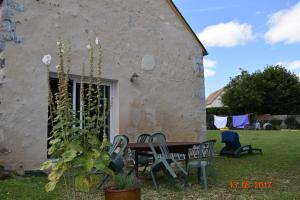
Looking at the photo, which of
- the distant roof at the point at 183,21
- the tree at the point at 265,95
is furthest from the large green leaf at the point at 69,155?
the tree at the point at 265,95

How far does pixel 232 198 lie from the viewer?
614 cm

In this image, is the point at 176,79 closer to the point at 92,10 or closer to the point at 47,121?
the point at 92,10

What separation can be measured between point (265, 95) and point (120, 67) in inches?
1425

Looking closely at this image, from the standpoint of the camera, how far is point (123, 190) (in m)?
4.70

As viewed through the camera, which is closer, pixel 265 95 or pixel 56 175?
pixel 56 175

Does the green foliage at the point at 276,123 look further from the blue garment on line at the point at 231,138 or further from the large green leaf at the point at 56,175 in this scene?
the large green leaf at the point at 56,175

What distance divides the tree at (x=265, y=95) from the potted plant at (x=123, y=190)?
38355mm

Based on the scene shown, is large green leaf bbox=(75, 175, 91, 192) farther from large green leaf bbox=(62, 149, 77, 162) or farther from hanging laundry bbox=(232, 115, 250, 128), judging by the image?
hanging laundry bbox=(232, 115, 250, 128)

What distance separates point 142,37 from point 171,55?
1227 millimetres

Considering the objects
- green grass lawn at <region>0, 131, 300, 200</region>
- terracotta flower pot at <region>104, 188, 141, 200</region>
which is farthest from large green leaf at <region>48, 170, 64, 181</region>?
green grass lawn at <region>0, 131, 300, 200</region>

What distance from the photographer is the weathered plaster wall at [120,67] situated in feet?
27.0

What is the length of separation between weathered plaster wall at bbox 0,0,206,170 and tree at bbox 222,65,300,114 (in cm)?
3125
